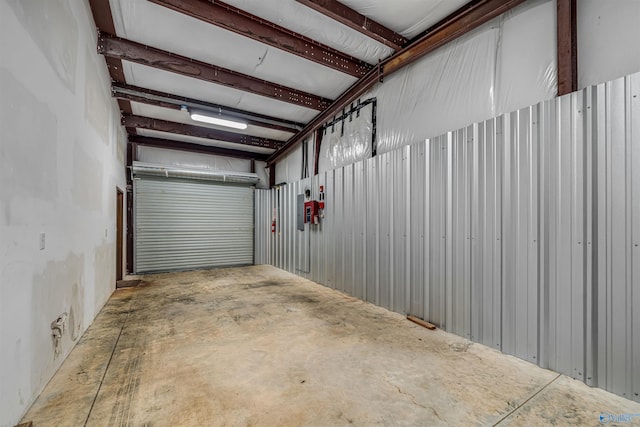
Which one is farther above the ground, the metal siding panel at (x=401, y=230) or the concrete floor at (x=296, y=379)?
the metal siding panel at (x=401, y=230)

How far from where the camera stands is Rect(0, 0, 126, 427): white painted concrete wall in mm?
1520

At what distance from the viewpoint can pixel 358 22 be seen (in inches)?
116

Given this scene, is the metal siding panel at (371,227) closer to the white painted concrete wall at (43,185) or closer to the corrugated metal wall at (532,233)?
the corrugated metal wall at (532,233)

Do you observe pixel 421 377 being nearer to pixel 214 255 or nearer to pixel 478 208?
pixel 478 208

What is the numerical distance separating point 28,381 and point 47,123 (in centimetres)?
175

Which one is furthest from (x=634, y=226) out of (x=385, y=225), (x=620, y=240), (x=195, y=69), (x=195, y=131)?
(x=195, y=131)

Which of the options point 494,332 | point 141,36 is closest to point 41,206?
point 141,36

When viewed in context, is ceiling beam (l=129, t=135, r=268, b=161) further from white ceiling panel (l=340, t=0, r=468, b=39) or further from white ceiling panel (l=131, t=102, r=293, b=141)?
white ceiling panel (l=340, t=0, r=468, b=39)

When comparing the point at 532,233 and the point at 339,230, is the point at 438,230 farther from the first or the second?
the point at 339,230

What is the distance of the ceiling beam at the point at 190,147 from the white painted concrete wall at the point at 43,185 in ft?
12.2

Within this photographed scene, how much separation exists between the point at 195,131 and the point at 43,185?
15.0ft

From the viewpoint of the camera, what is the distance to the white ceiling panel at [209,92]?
13.2 feet

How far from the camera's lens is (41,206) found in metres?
1.88

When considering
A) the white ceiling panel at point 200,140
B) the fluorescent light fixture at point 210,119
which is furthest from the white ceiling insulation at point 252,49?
the white ceiling panel at point 200,140
